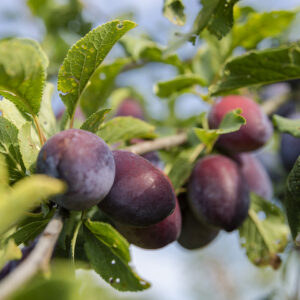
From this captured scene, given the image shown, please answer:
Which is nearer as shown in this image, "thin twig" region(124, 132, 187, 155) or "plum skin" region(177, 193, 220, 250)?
"thin twig" region(124, 132, 187, 155)

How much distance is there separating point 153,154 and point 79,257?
576 mm

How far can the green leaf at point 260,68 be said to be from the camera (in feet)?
3.72

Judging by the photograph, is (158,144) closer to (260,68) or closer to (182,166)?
(182,166)

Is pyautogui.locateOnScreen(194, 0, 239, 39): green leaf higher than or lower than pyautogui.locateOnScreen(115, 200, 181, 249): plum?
higher

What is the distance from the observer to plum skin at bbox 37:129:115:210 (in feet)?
2.51

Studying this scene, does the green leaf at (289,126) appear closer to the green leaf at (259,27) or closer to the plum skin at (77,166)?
the green leaf at (259,27)

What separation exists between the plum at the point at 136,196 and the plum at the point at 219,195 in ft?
0.95

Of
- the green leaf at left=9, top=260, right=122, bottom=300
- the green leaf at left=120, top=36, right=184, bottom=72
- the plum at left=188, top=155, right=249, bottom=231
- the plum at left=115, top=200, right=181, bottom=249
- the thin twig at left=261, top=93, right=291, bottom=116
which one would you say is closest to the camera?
the green leaf at left=9, top=260, right=122, bottom=300

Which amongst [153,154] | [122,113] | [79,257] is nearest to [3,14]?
[122,113]

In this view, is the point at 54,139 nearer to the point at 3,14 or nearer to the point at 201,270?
the point at 3,14

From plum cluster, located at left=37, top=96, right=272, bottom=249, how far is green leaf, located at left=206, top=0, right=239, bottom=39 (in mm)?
275

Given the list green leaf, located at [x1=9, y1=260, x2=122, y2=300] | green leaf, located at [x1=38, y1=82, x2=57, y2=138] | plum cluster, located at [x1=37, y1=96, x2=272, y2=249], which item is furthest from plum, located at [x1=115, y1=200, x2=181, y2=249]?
green leaf, located at [x1=9, y1=260, x2=122, y2=300]

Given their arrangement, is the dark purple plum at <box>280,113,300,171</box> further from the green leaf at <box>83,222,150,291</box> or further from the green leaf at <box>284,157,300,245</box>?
the green leaf at <box>83,222,150,291</box>

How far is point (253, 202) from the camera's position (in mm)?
1487
